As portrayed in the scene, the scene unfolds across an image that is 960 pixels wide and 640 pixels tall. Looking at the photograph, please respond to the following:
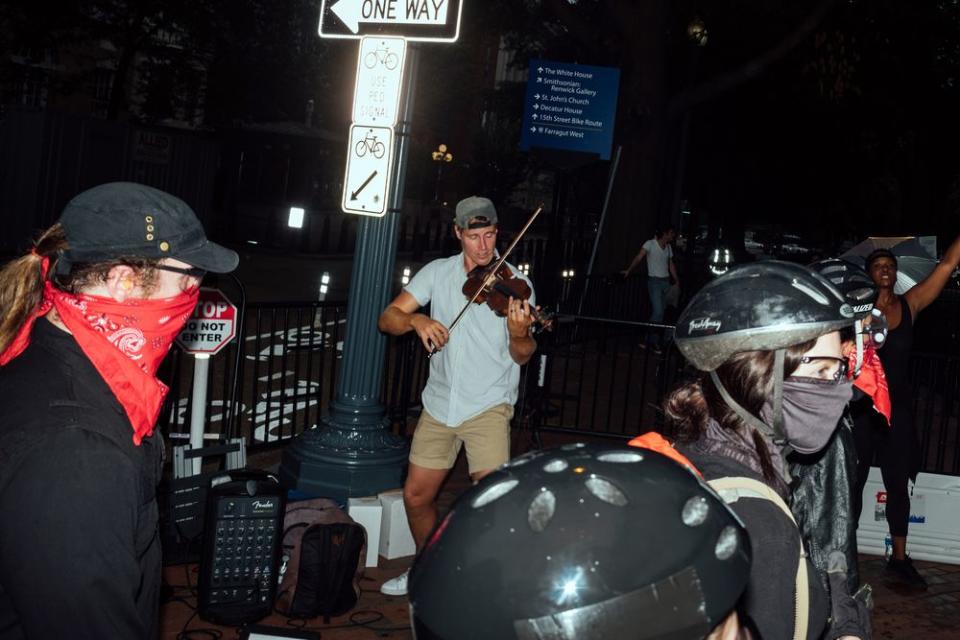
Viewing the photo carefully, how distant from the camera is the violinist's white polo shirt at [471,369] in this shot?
5.39m

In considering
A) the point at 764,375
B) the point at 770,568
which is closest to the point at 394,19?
the point at 764,375

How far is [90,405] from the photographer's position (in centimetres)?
214

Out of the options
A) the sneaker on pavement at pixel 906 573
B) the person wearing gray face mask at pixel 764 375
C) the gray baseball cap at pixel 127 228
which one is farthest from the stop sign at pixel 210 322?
the sneaker on pavement at pixel 906 573

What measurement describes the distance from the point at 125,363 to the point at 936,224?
31665mm

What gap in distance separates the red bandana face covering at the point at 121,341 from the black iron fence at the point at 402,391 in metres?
4.06

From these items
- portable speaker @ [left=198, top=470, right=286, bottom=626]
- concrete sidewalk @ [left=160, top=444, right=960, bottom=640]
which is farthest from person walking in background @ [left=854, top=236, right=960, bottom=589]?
portable speaker @ [left=198, top=470, right=286, bottom=626]

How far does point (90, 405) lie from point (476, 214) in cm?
361

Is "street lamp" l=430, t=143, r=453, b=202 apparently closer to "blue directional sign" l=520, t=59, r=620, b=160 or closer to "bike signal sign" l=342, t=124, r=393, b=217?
"blue directional sign" l=520, t=59, r=620, b=160

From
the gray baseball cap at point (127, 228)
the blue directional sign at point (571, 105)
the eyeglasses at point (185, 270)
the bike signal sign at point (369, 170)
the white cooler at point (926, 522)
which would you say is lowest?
the white cooler at point (926, 522)

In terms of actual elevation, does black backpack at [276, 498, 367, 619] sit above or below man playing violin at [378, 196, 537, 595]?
below

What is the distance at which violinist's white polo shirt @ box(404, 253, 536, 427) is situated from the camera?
5.39m

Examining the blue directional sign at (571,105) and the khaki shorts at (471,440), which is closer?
the khaki shorts at (471,440)

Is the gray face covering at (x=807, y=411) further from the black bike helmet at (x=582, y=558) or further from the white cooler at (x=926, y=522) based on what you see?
the white cooler at (x=926, y=522)

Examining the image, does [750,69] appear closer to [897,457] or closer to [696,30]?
[696,30]
